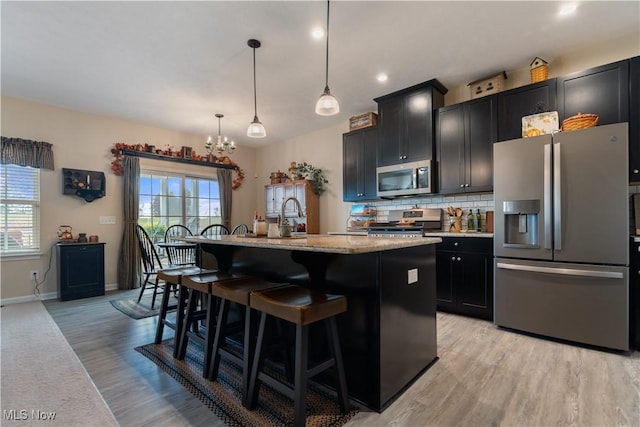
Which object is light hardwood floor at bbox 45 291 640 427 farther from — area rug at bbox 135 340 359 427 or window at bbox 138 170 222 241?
window at bbox 138 170 222 241

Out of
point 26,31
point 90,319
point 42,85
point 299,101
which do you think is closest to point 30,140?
point 42,85

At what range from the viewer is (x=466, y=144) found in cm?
359

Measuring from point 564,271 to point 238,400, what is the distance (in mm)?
2803

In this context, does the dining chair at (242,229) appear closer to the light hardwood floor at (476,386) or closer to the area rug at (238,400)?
the light hardwood floor at (476,386)

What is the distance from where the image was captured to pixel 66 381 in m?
2.05

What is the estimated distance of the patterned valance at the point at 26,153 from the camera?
13.2 ft

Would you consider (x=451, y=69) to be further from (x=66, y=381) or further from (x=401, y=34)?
(x=66, y=381)

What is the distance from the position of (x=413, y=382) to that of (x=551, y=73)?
3538mm

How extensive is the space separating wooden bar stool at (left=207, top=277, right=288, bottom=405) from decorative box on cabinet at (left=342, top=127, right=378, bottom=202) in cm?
281

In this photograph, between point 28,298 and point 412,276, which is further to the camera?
point 28,298

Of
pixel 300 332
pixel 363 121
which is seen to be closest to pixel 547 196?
pixel 300 332

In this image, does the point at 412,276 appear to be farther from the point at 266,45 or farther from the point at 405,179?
the point at 266,45

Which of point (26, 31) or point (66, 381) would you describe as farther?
point (26, 31)

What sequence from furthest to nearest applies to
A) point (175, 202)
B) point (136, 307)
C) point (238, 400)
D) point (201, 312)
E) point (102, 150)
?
point (175, 202), point (102, 150), point (136, 307), point (201, 312), point (238, 400)
